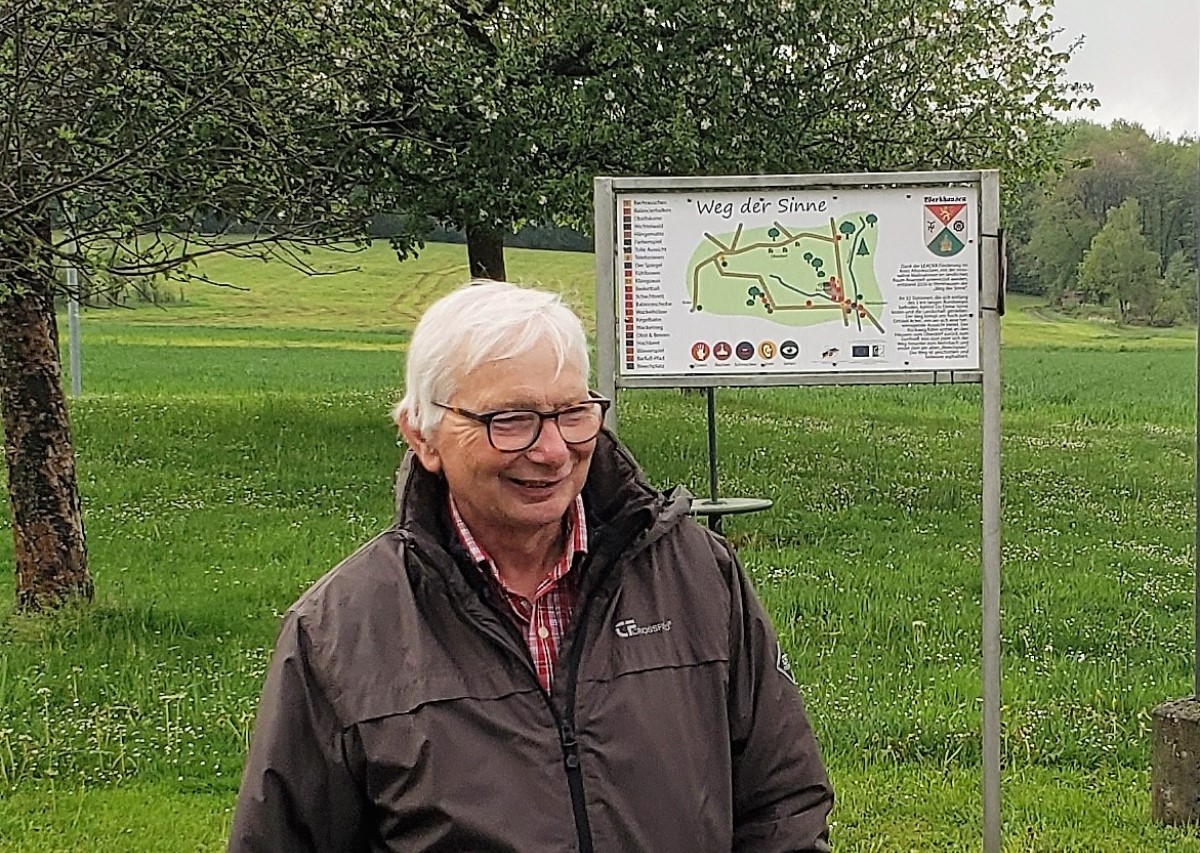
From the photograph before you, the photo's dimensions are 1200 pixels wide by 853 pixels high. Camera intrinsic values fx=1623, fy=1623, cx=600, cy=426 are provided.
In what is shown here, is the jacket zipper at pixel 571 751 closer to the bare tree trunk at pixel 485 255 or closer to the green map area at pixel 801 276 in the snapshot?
the green map area at pixel 801 276

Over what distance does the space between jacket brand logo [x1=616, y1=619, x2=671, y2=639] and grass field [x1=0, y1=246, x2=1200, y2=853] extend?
808 mm

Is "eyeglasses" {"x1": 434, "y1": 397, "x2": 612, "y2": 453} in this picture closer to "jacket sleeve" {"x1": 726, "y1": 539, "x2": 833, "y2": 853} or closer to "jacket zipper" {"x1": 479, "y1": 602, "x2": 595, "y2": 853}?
"jacket zipper" {"x1": 479, "y1": 602, "x2": 595, "y2": 853}

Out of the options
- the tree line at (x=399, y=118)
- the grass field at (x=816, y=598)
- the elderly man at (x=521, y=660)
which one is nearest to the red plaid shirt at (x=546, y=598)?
the elderly man at (x=521, y=660)

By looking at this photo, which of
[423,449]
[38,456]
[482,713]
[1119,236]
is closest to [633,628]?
[482,713]

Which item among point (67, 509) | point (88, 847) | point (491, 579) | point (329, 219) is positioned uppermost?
point (329, 219)

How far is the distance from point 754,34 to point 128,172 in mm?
7756

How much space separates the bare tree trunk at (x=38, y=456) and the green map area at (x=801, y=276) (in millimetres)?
5632

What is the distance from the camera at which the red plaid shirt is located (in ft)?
8.40

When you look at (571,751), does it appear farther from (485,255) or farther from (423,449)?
(485,255)

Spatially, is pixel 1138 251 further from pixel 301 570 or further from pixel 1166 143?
pixel 301 570

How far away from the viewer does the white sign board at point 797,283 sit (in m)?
4.83

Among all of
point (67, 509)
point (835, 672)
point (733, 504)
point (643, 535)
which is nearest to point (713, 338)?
point (733, 504)

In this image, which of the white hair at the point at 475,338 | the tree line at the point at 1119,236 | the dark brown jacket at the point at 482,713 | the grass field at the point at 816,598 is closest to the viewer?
the dark brown jacket at the point at 482,713

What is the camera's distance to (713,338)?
483cm
